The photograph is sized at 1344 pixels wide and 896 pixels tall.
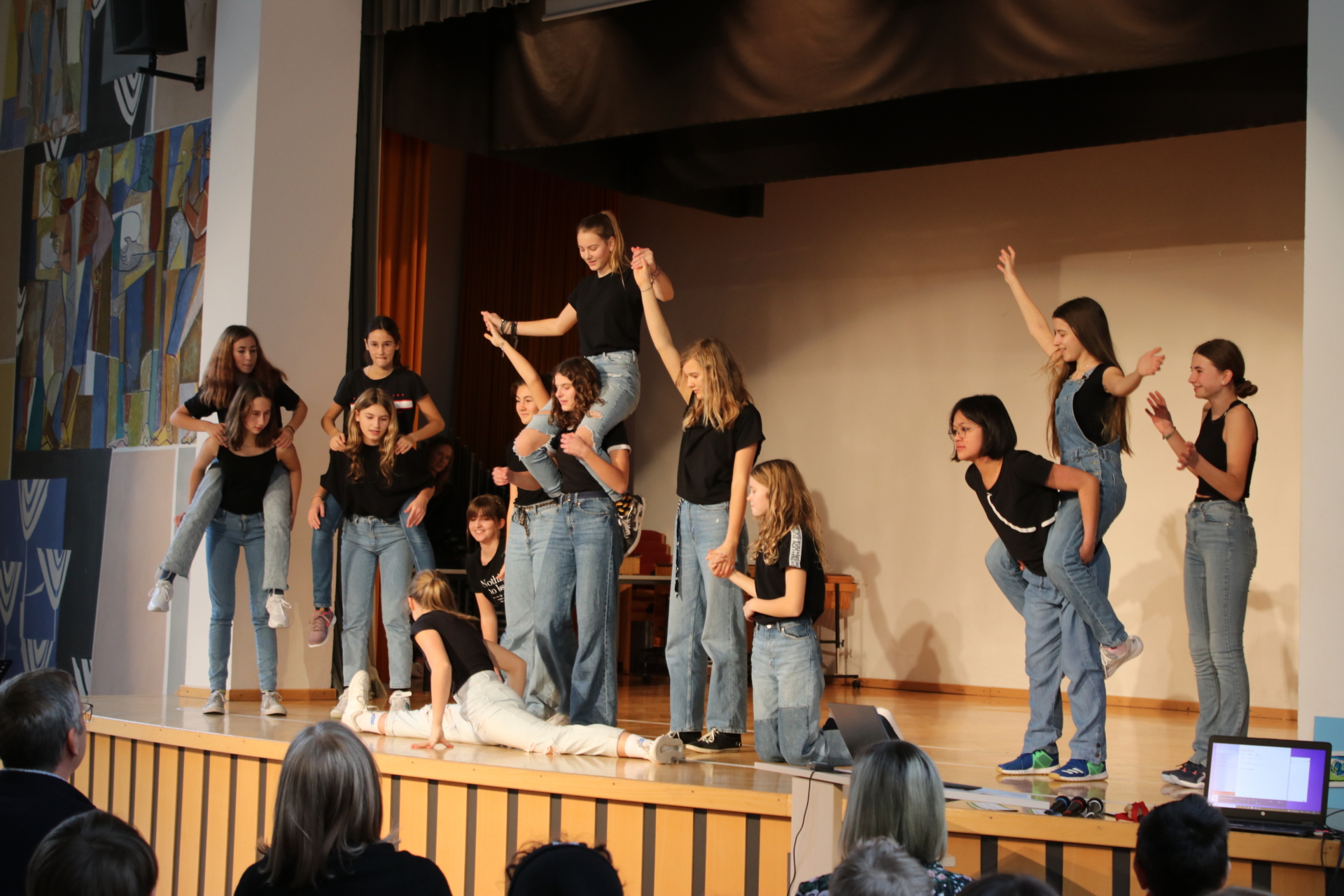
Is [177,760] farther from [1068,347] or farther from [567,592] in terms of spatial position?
[1068,347]

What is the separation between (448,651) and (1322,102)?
3.20 meters

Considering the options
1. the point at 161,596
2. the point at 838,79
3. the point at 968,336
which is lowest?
the point at 161,596

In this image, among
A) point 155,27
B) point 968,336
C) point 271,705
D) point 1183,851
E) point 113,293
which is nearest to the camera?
point 1183,851

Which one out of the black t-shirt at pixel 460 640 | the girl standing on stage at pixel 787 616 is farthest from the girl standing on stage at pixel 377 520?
the girl standing on stage at pixel 787 616

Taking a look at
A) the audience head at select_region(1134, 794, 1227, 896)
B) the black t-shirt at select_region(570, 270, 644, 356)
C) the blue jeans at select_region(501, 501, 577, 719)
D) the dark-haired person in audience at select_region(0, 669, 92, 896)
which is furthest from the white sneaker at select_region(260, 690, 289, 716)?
the audience head at select_region(1134, 794, 1227, 896)

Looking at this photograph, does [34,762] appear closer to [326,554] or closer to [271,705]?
[271,705]

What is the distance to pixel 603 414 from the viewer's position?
13.8 feet

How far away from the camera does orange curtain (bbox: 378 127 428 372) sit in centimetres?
684

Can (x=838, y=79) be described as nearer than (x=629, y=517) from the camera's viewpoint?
No

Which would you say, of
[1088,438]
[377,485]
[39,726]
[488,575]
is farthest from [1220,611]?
[39,726]

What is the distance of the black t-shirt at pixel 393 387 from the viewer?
5246mm

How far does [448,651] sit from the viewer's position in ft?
13.6

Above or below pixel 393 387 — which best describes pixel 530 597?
below

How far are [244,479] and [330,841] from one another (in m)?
3.33
